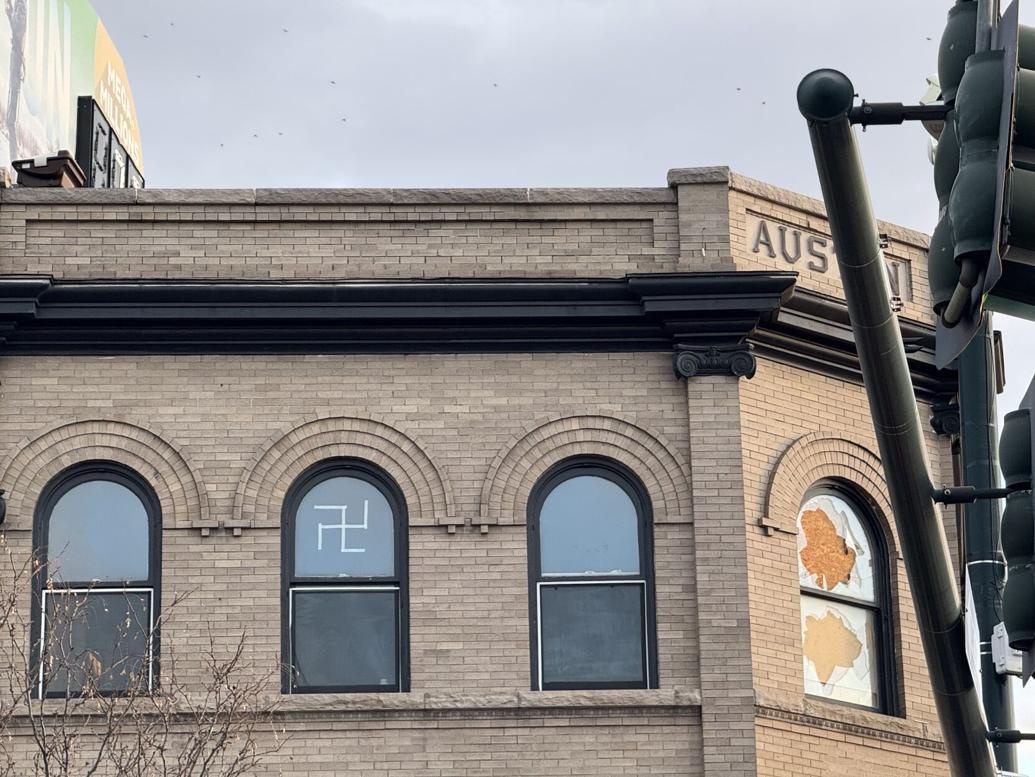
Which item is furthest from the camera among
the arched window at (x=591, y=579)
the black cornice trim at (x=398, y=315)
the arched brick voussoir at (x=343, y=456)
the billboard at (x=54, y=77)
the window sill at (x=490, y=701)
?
the billboard at (x=54, y=77)

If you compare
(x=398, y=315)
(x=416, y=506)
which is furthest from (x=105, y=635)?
(x=398, y=315)

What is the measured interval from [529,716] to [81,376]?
15.3ft

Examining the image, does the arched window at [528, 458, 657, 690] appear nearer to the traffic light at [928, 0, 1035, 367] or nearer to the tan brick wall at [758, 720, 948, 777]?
the tan brick wall at [758, 720, 948, 777]

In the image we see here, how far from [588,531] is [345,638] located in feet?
7.12

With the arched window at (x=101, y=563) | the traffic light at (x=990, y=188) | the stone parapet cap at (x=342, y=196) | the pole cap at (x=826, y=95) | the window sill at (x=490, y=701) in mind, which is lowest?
the traffic light at (x=990, y=188)

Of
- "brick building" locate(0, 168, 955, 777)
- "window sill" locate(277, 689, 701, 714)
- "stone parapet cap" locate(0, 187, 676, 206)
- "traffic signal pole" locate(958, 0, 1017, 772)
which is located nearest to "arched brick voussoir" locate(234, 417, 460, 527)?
"brick building" locate(0, 168, 955, 777)

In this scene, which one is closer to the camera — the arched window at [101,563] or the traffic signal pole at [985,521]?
the traffic signal pole at [985,521]

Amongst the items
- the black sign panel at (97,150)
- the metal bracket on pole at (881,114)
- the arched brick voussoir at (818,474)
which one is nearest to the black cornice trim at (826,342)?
the arched brick voussoir at (818,474)

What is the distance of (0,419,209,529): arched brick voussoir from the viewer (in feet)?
53.4

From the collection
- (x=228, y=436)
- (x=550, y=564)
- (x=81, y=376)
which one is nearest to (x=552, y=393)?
(x=550, y=564)

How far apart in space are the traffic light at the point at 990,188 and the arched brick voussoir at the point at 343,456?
11.2m

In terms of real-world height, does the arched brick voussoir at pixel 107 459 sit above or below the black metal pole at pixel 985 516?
above

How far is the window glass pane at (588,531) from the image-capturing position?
1648 cm

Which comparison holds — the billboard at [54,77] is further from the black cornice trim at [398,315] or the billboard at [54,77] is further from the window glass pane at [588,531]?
the window glass pane at [588,531]
